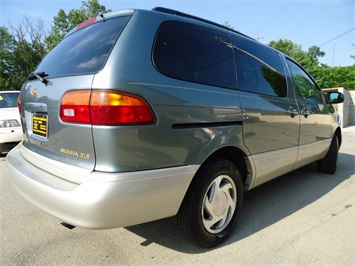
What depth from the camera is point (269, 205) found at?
305 centimetres

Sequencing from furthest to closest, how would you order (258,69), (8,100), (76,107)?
1. (8,100)
2. (258,69)
3. (76,107)

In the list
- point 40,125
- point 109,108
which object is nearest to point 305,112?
point 109,108

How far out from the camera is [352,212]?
292 cm

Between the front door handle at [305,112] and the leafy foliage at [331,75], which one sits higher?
the leafy foliage at [331,75]

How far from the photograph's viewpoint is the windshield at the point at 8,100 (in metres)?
5.62

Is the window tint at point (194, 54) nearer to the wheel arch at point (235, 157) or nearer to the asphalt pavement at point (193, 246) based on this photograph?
the wheel arch at point (235, 157)

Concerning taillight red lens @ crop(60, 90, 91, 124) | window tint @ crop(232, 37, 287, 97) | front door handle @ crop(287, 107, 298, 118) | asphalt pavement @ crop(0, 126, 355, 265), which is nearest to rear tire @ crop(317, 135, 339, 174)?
asphalt pavement @ crop(0, 126, 355, 265)

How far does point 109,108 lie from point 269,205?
2335mm

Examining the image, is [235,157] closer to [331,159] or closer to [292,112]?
[292,112]

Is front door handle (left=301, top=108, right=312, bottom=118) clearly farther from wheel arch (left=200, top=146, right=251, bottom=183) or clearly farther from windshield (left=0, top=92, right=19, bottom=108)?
windshield (left=0, top=92, right=19, bottom=108)

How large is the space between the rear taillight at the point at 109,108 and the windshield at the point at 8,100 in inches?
197

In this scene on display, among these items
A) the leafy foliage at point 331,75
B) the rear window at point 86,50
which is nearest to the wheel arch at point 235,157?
the rear window at point 86,50

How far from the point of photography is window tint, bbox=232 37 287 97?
248 centimetres

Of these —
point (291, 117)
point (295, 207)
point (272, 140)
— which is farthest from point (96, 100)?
point (295, 207)
